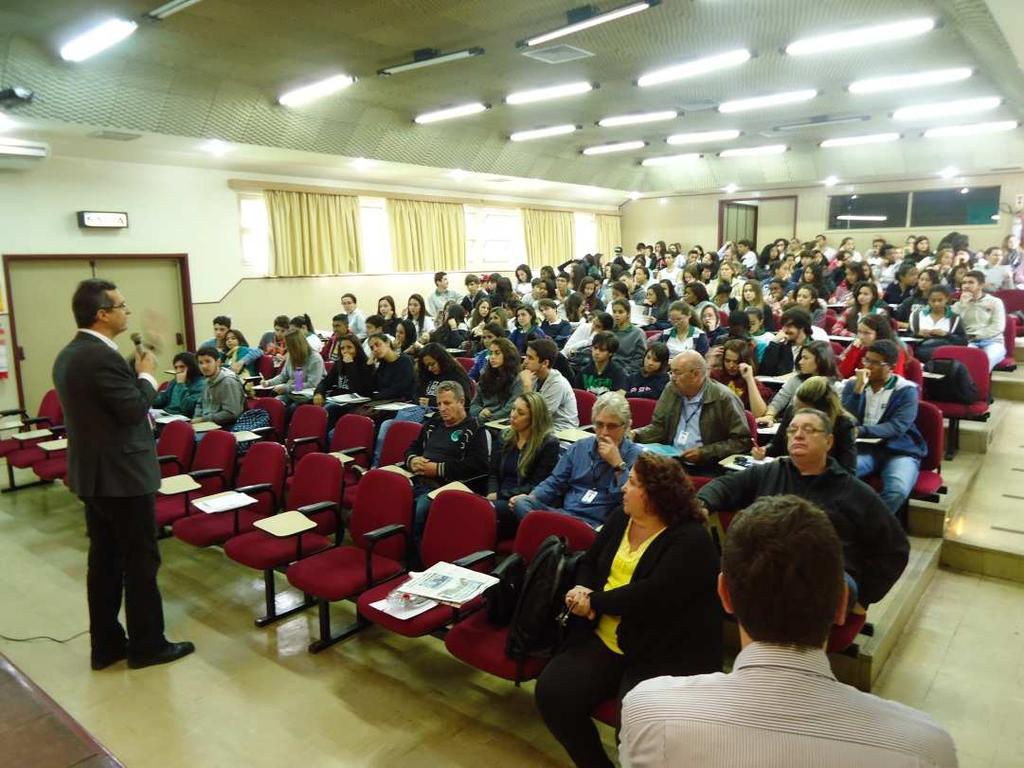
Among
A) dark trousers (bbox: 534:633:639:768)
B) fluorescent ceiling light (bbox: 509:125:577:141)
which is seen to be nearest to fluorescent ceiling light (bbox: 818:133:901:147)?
fluorescent ceiling light (bbox: 509:125:577:141)

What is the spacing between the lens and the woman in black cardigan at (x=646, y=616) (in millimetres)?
2148

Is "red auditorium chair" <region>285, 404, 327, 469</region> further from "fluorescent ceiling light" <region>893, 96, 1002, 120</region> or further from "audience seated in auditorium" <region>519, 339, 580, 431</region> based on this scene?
"fluorescent ceiling light" <region>893, 96, 1002, 120</region>

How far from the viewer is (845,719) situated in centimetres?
89

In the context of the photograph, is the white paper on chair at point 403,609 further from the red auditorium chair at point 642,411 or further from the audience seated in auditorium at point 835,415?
the red auditorium chair at point 642,411

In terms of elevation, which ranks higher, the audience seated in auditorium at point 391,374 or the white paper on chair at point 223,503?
the audience seated in auditorium at point 391,374

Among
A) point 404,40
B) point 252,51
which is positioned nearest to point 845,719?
point 404,40

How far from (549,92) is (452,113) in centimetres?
151

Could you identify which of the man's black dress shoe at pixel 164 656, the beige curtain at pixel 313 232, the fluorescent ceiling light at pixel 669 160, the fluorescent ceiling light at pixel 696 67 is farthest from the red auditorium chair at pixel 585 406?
the fluorescent ceiling light at pixel 669 160

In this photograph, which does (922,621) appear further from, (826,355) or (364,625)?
(364,625)

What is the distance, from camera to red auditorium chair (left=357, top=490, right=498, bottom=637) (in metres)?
2.64

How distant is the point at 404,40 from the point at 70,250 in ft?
15.2

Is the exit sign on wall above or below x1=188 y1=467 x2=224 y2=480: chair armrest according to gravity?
above

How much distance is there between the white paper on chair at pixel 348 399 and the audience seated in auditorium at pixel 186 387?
1104 millimetres

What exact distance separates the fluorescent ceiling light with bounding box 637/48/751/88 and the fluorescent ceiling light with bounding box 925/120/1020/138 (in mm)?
5575
